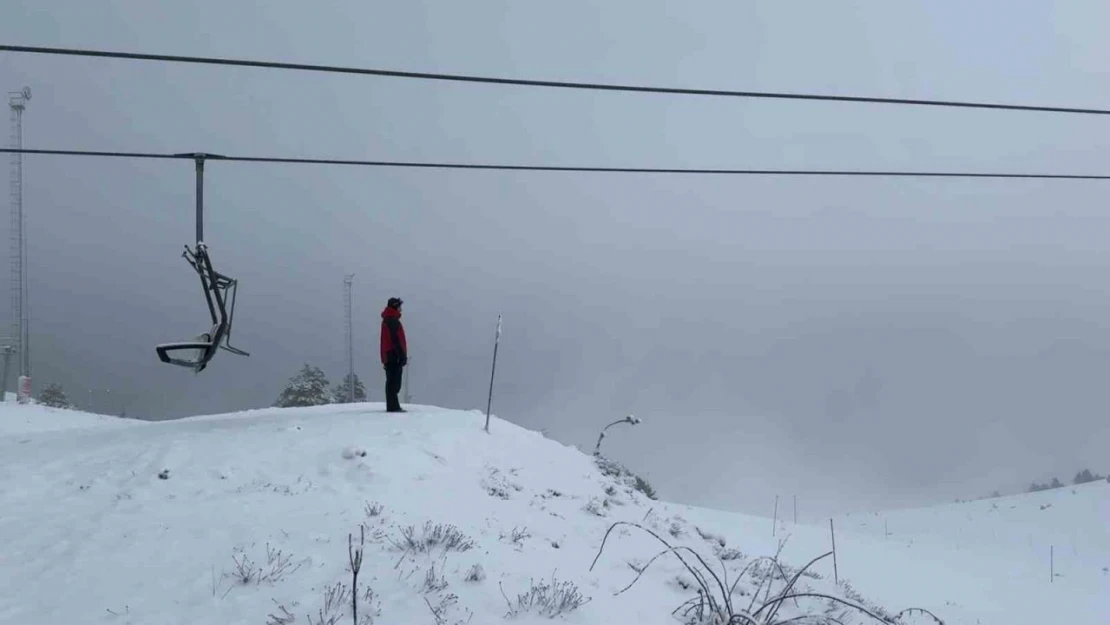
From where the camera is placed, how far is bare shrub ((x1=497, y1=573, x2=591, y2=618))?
621 cm

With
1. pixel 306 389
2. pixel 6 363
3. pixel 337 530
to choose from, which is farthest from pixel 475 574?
pixel 306 389

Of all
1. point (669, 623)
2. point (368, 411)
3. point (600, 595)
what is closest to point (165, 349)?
point (368, 411)

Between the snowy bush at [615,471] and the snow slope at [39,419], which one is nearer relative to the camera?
the snowy bush at [615,471]

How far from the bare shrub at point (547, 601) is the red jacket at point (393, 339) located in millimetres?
6649

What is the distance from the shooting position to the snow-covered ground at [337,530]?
602 centimetres

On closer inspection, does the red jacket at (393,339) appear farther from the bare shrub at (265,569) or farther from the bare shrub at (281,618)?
the bare shrub at (281,618)

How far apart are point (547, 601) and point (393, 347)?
23.3 feet

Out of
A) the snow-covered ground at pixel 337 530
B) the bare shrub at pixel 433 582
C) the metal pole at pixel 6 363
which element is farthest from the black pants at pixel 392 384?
the metal pole at pixel 6 363

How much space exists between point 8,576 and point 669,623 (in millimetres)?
5232

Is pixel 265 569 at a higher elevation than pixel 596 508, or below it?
higher

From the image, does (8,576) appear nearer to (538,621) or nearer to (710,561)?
(538,621)

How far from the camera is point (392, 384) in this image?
42.5 feet

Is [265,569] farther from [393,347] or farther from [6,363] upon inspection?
[6,363]

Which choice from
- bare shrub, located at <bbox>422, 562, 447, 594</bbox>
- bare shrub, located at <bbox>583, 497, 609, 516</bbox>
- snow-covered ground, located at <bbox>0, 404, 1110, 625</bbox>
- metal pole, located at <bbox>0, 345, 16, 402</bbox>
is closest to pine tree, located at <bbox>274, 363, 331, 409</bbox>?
metal pole, located at <bbox>0, 345, 16, 402</bbox>
